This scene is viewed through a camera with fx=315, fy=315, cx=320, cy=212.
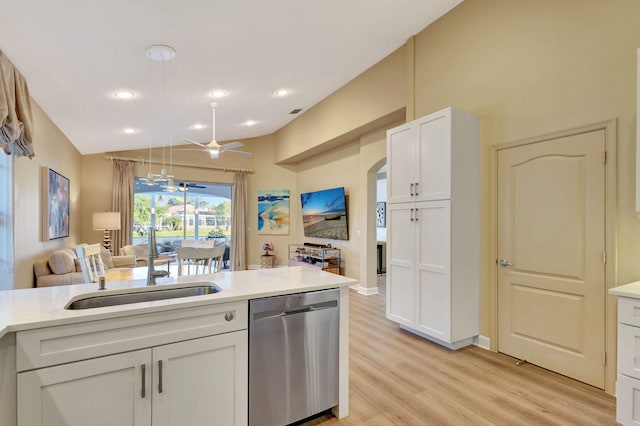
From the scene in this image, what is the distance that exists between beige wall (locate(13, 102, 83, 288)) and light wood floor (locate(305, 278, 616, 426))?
12.3ft

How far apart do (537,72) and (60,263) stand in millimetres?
5759

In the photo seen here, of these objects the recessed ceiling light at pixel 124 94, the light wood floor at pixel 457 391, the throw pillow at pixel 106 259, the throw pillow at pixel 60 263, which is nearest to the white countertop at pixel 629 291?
the light wood floor at pixel 457 391

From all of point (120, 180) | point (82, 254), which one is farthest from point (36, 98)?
point (120, 180)

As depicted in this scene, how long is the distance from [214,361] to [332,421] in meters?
0.93

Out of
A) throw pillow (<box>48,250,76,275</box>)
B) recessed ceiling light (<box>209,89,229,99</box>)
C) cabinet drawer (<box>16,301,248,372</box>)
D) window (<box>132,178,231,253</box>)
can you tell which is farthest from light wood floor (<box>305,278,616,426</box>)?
window (<box>132,178,231,253</box>)

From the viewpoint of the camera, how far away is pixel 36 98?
11.8ft

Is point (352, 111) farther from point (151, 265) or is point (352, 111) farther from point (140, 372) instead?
point (140, 372)

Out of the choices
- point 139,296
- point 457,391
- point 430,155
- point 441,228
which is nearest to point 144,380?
point 139,296

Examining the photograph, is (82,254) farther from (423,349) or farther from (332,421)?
(423,349)

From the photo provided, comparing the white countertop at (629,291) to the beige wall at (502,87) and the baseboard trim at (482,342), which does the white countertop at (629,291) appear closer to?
the beige wall at (502,87)

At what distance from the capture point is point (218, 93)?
4402mm

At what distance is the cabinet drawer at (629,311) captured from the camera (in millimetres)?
1885

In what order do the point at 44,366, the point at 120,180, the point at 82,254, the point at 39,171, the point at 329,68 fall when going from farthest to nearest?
the point at 120,180 < the point at 329,68 < the point at 39,171 < the point at 82,254 < the point at 44,366

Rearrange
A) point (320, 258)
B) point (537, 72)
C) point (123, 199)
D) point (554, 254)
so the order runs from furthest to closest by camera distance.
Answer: point (123, 199)
point (320, 258)
point (537, 72)
point (554, 254)
